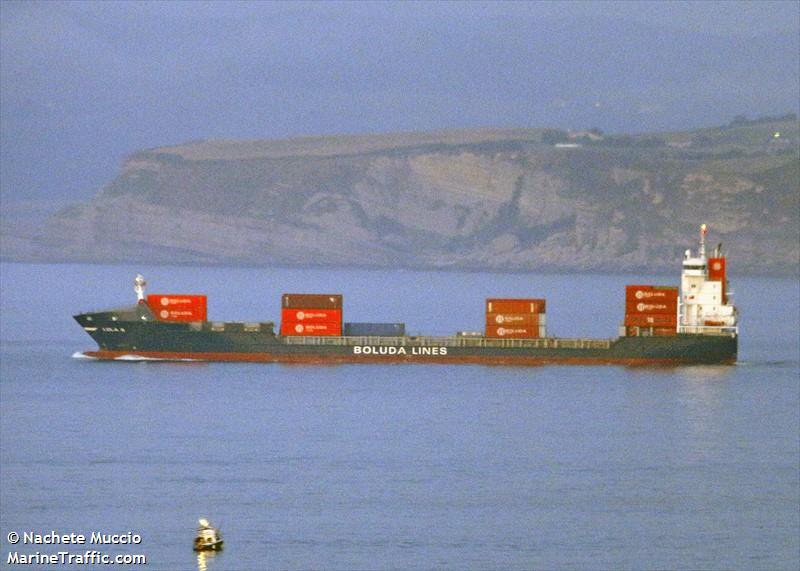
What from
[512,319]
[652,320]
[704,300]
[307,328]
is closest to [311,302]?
[307,328]

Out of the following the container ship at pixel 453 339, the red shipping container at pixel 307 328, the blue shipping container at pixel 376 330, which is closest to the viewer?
the container ship at pixel 453 339

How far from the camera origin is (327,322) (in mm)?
85875

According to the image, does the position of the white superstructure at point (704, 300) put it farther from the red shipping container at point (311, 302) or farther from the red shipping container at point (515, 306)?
the red shipping container at point (311, 302)

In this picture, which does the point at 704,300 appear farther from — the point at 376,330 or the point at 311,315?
the point at 311,315

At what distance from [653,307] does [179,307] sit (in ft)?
70.0

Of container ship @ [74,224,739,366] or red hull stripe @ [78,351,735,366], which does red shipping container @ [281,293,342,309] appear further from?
red hull stripe @ [78,351,735,366]

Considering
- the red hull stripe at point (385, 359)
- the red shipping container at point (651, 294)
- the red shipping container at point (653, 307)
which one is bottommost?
the red hull stripe at point (385, 359)

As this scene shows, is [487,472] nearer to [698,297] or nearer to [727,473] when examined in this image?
[727,473]

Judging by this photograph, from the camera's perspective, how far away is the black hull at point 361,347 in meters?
84.6

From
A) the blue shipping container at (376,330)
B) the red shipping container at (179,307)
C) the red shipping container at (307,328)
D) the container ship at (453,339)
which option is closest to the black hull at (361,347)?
the container ship at (453,339)

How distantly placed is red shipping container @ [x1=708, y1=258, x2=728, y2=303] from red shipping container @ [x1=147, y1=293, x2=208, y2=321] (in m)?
23.0

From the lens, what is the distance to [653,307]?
84875mm

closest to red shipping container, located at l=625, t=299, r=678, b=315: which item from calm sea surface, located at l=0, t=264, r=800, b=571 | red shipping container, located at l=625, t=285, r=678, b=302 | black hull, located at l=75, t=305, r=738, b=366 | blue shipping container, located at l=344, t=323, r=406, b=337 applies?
red shipping container, located at l=625, t=285, r=678, b=302

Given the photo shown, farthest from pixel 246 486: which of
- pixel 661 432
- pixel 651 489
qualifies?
pixel 661 432
